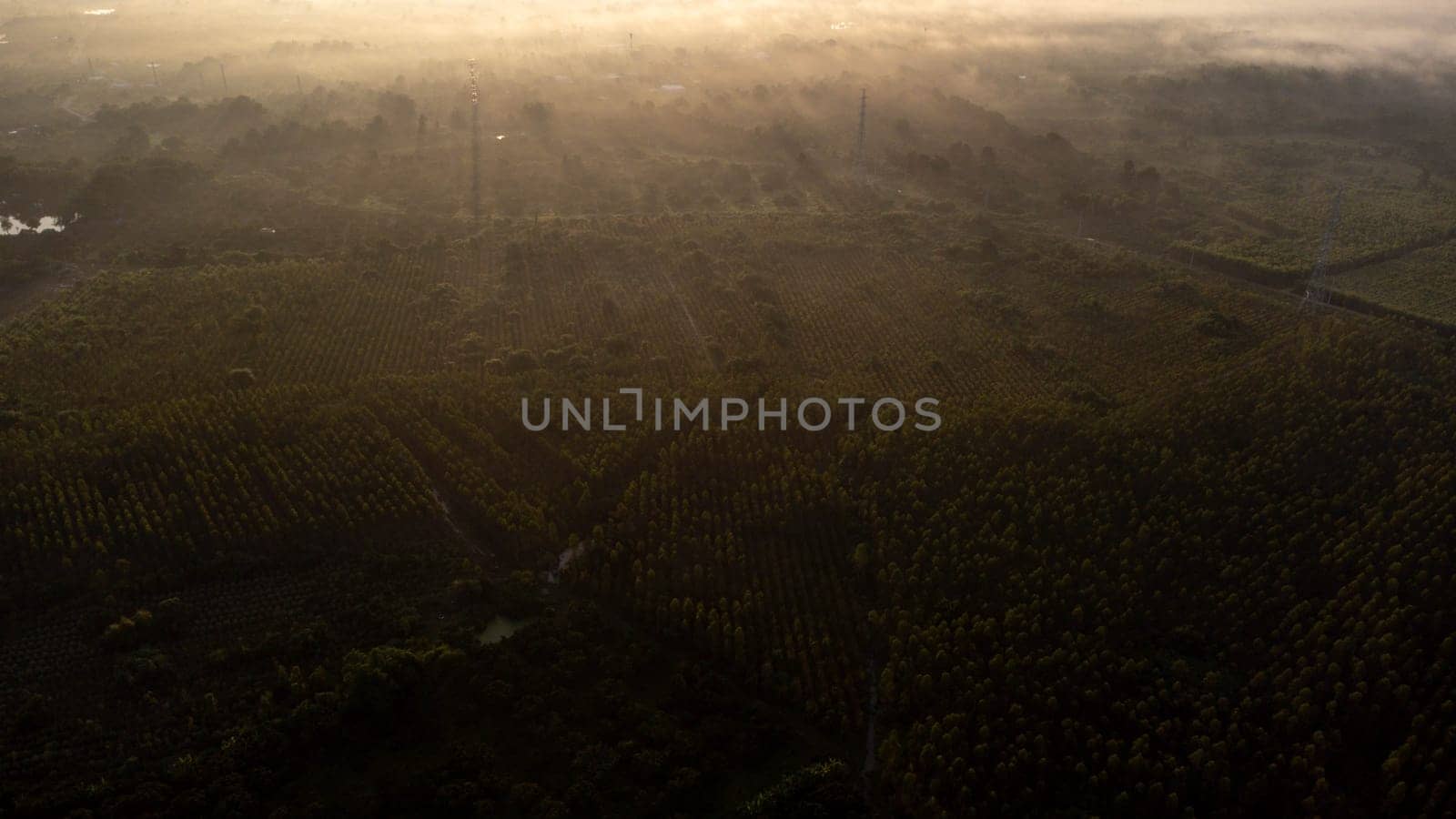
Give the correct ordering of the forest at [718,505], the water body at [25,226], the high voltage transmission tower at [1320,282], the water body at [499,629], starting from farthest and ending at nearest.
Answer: the water body at [25,226] < the high voltage transmission tower at [1320,282] < the water body at [499,629] < the forest at [718,505]

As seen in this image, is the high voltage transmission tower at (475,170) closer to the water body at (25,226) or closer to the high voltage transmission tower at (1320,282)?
the water body at (25,226)

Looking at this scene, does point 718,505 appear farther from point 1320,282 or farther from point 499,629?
point 1320,282

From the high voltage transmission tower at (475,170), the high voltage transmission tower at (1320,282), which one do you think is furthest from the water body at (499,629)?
the high voltage transmission tower at (1320,282)

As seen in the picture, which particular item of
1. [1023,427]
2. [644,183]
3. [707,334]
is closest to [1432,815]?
[1023,427]

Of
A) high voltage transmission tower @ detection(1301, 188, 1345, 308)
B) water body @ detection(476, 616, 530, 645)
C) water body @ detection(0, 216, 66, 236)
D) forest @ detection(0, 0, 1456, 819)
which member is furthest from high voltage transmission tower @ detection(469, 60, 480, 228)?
high voltage transmission tower @ detection(1301, 188, 1345, 308)

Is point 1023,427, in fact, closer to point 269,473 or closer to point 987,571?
point 987,571
